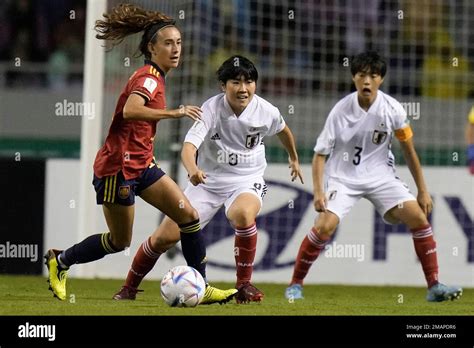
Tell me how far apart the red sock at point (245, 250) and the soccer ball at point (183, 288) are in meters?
0.88

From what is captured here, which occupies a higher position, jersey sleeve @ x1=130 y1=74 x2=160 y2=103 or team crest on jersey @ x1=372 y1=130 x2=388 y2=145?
jersey sleeve @ x1=130 y1=74 x2=160 y2=103

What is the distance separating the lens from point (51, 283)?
8.60 meters

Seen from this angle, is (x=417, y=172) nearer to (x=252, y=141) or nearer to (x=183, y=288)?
(x=252, y=141)

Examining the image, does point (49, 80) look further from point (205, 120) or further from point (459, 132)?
point (205, 120)

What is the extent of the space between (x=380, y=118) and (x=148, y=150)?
7.59 ft

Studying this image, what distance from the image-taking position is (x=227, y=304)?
8492 millimetres


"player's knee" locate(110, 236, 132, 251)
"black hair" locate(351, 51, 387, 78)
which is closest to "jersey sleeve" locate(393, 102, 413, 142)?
"black hair" locate(351, 51, 387, 78)

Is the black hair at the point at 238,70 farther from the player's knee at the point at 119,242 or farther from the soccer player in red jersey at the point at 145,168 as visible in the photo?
the player's knee at the point at 119,242

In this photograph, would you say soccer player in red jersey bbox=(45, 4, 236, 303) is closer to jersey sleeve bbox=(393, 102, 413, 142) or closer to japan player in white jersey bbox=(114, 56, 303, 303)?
japan player in white jersey bbox=(114, 56, 303, 303)

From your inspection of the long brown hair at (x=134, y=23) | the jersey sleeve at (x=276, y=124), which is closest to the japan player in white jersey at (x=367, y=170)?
the jersey sleeve at (x=276, y=124)

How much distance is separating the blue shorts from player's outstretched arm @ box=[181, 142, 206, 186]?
8.8 inches

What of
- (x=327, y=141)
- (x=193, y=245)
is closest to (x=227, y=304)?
(x=193, y=245)

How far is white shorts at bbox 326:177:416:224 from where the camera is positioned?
984 cm

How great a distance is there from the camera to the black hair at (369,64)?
965cm
